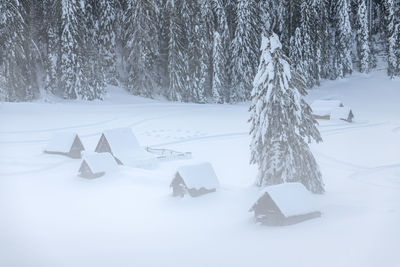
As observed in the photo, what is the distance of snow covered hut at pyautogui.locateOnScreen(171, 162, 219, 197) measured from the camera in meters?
16.5

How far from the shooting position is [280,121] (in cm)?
1609

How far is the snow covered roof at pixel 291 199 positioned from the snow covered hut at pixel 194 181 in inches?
155

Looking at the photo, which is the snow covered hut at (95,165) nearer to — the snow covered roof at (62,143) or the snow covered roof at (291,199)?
the snow covered roof at (62,143)

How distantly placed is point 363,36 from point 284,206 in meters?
47.1

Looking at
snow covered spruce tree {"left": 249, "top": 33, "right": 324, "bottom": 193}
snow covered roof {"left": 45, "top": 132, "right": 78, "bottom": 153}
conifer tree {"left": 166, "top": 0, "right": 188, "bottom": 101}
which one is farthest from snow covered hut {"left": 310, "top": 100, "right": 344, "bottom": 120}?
snow covered spruce tree {"left": 249, "top": 33, "right": 324, "bottom": 193}

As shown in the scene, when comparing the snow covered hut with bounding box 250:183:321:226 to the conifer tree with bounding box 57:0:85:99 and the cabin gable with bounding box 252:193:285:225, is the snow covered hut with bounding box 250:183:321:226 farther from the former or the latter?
the conifer tree with bounding box 57:0:85:99

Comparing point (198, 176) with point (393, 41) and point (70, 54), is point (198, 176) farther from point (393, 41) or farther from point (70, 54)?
point (393, 41)

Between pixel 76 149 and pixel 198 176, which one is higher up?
pixel 76 149

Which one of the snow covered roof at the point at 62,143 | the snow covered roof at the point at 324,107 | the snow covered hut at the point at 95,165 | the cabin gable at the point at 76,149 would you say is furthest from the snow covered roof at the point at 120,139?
the snow covered roof at the point at 324,107

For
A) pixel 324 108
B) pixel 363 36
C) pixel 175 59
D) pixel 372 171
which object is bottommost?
pixel 372 171

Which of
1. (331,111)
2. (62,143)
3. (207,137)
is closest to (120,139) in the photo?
(62,143)

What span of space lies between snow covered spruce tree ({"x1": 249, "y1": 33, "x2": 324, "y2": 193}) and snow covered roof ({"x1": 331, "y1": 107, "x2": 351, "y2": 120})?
74.5 ft

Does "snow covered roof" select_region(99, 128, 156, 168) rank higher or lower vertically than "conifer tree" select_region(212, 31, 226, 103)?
lower

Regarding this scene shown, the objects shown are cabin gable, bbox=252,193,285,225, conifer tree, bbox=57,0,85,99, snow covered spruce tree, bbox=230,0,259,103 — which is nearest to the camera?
cabin gable, bbox=252,193,285,225
